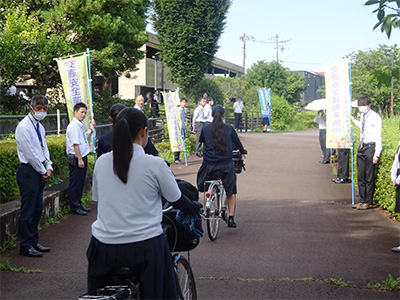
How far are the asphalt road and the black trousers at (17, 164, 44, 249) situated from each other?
0.90ft

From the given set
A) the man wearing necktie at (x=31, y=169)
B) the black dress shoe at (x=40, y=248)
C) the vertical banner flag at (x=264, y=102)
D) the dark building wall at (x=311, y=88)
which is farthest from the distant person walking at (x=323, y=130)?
the dark building wall at (x=311, y=88)

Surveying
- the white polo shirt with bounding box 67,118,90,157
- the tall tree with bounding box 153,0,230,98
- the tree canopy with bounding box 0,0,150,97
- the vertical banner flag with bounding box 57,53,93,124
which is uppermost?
the tall tree with bounding box 153,0,230,98

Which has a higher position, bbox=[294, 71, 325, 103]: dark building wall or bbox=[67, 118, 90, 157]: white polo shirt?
bbox=[294, 71, 325, 103]: dark building wall

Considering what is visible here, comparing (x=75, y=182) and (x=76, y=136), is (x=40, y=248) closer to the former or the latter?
(x=75, y=182)

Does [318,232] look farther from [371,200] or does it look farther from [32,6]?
[32,6]

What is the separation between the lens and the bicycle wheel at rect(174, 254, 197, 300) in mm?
3834

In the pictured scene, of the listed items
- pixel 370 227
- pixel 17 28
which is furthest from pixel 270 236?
pixel 17 28

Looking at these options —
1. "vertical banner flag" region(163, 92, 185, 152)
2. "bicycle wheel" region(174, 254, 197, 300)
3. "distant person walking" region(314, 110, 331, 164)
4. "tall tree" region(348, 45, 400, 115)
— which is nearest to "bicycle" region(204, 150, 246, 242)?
"bicycle wheel" region(174, 254, 197, 300)

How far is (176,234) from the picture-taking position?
380cm

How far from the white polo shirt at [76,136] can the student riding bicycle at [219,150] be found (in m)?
2.04

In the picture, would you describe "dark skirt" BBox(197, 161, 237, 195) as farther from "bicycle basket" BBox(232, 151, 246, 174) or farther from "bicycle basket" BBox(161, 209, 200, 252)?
"bicycle basket" BBox(161, 209, 200, 252)

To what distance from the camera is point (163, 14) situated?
3369cm

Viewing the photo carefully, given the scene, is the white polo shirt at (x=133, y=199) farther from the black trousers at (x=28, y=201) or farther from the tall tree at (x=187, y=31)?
the tall tree at (x=187, y=31)

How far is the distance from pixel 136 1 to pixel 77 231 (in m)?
15.9
